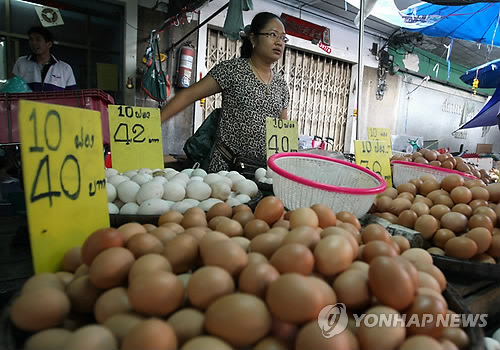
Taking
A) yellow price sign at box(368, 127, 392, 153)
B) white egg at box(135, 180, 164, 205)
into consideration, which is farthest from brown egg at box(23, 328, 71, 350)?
yellow price sign at box(368, 127, 392, 153)

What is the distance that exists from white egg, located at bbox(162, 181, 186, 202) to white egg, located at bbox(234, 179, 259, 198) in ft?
0.66

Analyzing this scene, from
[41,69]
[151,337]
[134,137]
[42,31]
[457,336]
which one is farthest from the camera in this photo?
[41,69]

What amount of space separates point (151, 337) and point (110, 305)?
122 mm

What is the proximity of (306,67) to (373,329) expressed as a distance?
5141mm

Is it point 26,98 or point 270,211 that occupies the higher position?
point 26,98

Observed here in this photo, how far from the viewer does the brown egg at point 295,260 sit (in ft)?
1.60

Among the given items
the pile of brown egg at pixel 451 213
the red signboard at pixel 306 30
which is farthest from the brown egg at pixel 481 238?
the red signboard at pixel 306 30

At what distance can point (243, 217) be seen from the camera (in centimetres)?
76

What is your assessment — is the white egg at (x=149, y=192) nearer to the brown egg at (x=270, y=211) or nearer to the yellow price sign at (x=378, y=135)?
the brown egg at (x=270, y=211)

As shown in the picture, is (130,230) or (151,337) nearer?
(151,337)

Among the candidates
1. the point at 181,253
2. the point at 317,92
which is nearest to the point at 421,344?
the point at 181,253

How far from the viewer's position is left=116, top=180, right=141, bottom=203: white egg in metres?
0.99

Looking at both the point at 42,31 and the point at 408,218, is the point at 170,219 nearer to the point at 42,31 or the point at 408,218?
the point at 408,218

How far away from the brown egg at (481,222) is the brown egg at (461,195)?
15cm
